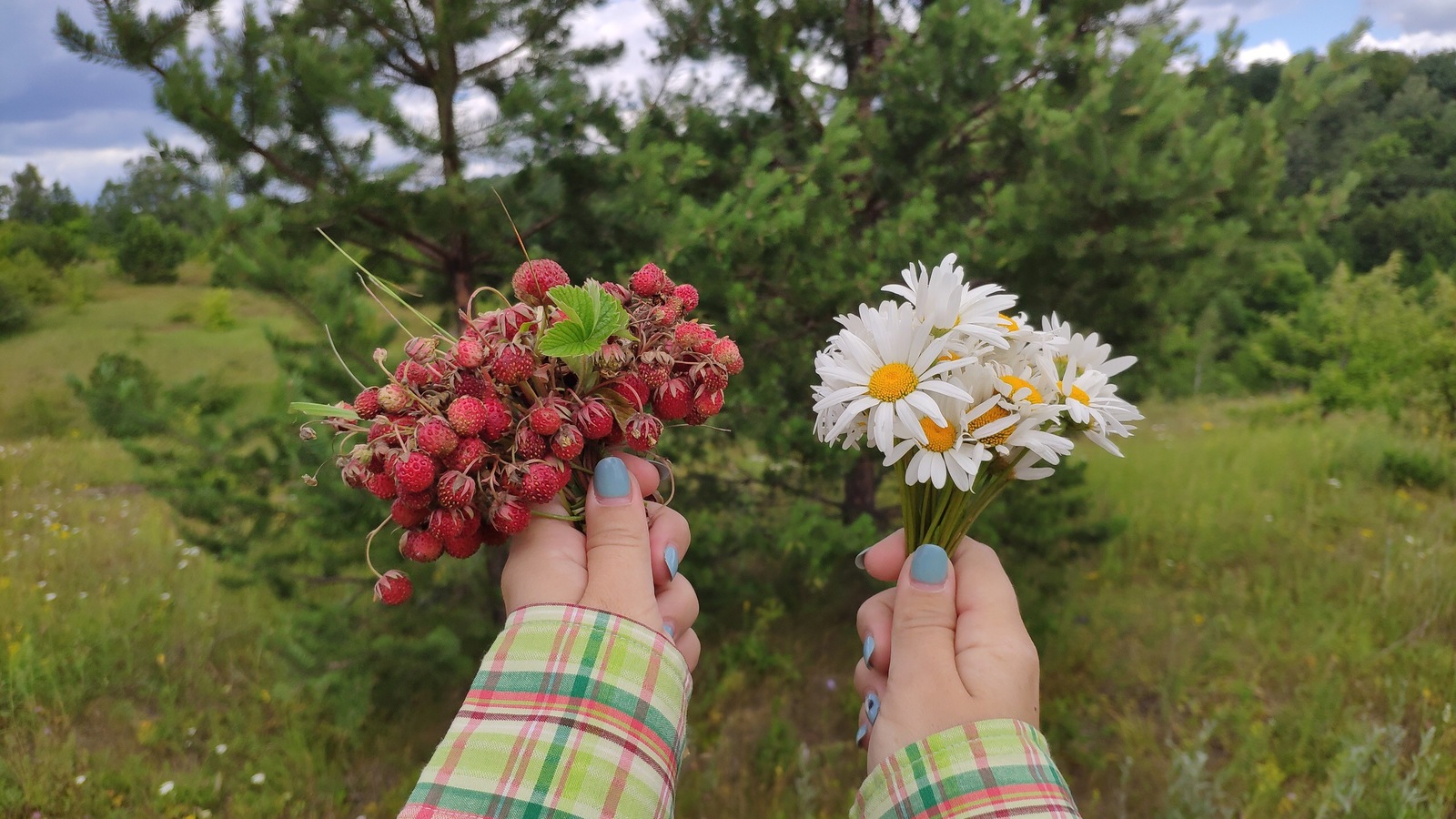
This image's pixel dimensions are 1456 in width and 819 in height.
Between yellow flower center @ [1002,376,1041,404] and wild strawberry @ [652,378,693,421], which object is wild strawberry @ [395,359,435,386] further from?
yellow flower center @ [1002,376,1041,404]

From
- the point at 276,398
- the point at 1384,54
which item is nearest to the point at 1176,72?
the point at 276,398

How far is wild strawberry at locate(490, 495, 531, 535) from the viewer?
1216mm

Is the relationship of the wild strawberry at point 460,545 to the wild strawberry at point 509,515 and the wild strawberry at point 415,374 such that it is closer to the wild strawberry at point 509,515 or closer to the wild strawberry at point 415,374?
the wild strawberry at point 509,515

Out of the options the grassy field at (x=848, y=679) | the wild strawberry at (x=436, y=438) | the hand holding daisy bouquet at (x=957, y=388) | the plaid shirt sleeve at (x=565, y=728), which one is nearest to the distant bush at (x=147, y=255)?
the grassy field at (x=848, y=679)

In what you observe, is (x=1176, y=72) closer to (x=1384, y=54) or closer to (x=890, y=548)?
(x=890, y=548)

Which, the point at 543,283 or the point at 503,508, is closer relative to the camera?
the point at 503,508

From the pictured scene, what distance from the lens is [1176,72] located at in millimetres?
3705

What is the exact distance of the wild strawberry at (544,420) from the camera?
1227 millimetres

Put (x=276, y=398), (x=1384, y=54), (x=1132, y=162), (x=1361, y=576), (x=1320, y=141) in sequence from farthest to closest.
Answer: (x=1384, y=54) < (x=1320, y=141) < (x=1361, y=576) < (x=1132, y=162) < (x=276, y=398)

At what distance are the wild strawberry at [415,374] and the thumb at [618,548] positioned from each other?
341mm

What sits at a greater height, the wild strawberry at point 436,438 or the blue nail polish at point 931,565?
the wild strawberry at point 436,438

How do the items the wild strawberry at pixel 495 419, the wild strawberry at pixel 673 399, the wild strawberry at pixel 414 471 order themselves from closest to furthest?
the wild strawberry at pixel 414 471 → the wild strawberry at pixel 495 419 → the wild strawberry at pixel 673 399

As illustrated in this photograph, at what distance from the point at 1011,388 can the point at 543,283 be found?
885 mm

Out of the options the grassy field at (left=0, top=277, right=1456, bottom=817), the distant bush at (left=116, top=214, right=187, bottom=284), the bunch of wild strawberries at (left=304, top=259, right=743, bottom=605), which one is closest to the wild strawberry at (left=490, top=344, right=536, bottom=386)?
the bunch of wild strawberries at (left=304, top=259, right=743, bottom=605)
